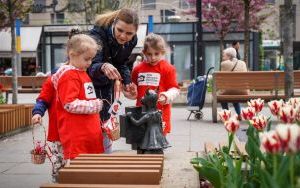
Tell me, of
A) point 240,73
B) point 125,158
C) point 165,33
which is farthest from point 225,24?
point 125,158

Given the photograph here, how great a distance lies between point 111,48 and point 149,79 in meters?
0.57

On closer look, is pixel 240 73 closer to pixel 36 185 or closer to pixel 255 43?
pixel 36 185

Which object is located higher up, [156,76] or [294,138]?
[156,76]

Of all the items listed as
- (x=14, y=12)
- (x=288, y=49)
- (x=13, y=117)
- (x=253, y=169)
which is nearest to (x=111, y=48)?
(x=253, y=169)

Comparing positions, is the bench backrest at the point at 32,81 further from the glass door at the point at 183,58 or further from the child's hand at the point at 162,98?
the child's hand at the point at 162,98

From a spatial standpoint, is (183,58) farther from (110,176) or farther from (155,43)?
(110,176)

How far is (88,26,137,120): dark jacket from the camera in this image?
448 centimetres

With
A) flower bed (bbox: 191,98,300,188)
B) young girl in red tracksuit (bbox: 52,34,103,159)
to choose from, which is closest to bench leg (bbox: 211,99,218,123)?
young girl in red tracksuit (bbox: 52,34,103,159)

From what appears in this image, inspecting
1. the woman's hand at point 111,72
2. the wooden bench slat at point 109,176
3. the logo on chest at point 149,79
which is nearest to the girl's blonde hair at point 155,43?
the logo on chest at point 149,79

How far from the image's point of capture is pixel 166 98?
15.3 ft

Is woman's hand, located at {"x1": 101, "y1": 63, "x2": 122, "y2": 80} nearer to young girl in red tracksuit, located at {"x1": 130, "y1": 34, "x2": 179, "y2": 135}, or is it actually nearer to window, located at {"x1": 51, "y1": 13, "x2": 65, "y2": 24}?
young girl in red tracksuit, located at {"x1": 130, "y1": 34, "x2": 179, "y2": 135}

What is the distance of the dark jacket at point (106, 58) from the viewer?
14.7 ft

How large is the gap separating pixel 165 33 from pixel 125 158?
29515mm

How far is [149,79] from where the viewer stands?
5.03 metres
